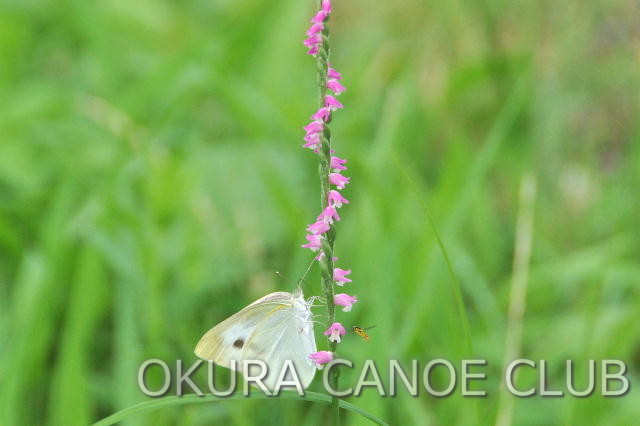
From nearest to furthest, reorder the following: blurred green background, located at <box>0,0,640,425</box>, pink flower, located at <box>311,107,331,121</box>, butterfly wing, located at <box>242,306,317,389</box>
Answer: pink flower, located at <box>311,107,331,121</box> < butterfly wing, located at <box>242,306,317,389</box> < blurred green background, located at <box>0,0,640,425</box>

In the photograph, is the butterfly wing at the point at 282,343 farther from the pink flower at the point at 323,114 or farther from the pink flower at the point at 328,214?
the pink flower at the point at 323,114

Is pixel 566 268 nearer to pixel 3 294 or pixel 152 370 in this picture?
pixel 152 370

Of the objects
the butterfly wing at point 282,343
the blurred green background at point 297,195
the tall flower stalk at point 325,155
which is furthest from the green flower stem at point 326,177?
the blurred green background at point 297,195

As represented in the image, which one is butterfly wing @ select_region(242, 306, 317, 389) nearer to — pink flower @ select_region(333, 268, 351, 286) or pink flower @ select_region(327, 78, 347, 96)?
pink flower @ select_region(333, 268, 351, 286)

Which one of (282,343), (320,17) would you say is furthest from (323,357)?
(320,17)

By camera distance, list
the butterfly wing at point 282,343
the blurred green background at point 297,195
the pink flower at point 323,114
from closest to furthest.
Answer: the pink flower at point 323,114 < the butterfly wing at point 282,343 < the blurred green background at point 297,195

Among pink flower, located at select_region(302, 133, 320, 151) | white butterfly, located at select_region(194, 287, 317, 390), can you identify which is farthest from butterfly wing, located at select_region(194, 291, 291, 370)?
pink flower, located at select_region(302, 133, 320, 151)
